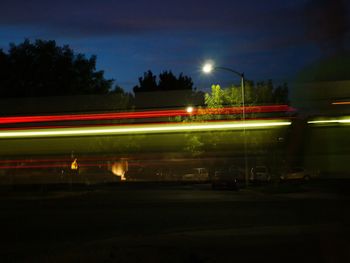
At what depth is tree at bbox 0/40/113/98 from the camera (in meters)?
29.0

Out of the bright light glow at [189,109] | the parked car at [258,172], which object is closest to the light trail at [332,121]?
the bright light glow at [189,109]

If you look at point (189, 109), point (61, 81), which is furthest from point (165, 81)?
point (189, 109)

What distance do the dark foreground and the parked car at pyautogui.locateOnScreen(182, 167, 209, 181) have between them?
50.5 inches

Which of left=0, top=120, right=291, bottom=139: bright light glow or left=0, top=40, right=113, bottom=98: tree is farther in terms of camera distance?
left=0, top=40, right=113, bottom=98: tree

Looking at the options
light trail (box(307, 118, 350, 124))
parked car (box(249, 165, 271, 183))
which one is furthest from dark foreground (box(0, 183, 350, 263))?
light trail (box(307, 118, 350, 124))

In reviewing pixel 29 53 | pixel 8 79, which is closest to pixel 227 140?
pixel 8 79

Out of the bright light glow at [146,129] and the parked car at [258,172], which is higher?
the bright light glow at [146,129]

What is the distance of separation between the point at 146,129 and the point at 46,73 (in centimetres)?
2240

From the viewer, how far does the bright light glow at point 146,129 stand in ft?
40.9

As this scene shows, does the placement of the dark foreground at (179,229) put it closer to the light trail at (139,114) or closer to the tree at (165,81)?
the light trail at (139,114)

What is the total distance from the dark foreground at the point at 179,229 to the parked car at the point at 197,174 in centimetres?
128

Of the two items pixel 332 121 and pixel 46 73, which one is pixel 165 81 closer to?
pixel 46 73

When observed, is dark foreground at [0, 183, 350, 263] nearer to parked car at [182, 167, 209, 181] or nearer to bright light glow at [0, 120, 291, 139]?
parked car at [182, 167, 209, 181]

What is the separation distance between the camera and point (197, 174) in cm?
1414
